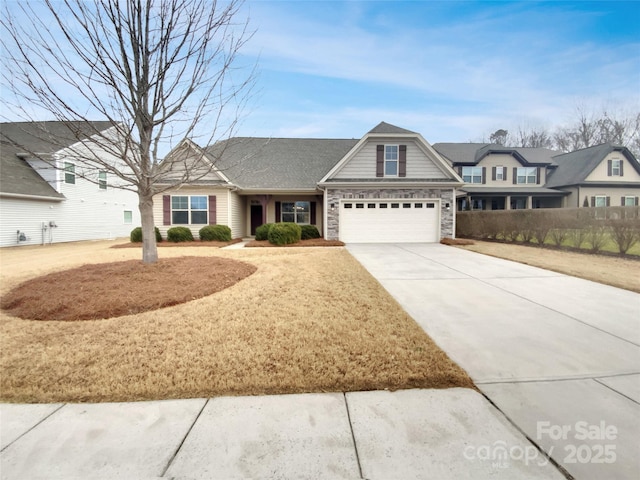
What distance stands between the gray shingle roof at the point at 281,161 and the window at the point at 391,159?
3923mm

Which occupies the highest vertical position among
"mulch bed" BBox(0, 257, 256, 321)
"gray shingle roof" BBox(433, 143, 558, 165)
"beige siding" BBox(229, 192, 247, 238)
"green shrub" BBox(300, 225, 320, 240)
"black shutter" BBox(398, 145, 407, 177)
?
"gray shingle roof" BBox(433, 143, 558, 165)

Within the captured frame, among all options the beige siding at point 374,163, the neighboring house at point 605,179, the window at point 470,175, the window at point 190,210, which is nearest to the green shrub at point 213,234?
the window at point 190,210

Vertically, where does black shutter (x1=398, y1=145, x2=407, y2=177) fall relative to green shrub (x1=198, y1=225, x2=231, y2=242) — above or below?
above

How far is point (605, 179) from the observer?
22656 millimetres

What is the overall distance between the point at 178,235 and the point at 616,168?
32.6 meters

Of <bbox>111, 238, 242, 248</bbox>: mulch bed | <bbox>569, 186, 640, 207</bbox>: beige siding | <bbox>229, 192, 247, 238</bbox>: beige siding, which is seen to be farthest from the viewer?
<bbox>569, 186, 640, 207</bbox>: beige siding

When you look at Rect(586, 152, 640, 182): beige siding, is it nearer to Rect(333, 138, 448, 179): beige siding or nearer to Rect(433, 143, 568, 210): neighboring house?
Rect(433, 143, 568, 210): neighboring house

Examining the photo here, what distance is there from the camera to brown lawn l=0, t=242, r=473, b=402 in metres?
2.60

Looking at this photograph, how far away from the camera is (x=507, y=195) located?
22.4 m

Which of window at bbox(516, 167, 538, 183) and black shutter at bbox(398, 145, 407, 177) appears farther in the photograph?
window at bbox(516, 167, 538, 183)

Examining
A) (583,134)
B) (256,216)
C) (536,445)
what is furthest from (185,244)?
(583,134)

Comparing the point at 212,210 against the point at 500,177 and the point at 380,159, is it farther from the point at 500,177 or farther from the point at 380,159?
the point at 500,177

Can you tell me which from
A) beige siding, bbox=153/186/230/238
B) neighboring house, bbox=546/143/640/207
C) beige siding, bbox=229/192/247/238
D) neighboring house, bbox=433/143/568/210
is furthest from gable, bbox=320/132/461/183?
neighboring house, bbox=546/143/640/207

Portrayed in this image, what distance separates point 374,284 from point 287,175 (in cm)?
1193
